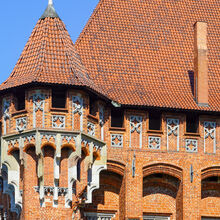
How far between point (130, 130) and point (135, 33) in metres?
3.98

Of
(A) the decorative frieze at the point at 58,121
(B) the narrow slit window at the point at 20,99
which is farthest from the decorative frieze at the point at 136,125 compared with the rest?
(B) the narrow slit window at the point at 20,99

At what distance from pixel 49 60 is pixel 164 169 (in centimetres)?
467

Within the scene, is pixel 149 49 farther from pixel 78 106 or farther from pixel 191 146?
Result: pixel 78 106

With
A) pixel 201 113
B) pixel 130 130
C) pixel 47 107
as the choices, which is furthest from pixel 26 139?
pixel 201 113

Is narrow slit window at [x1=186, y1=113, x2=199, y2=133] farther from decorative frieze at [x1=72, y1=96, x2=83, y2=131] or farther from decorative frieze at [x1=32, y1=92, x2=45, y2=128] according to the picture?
decorative frieze at [x1=32, y1=92, x2=45, y2=128]

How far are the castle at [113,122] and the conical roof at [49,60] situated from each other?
33 millimetres

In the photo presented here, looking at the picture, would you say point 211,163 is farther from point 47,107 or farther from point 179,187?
point 47,107

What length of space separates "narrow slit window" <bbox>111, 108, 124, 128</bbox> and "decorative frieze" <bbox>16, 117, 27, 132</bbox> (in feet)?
9.68

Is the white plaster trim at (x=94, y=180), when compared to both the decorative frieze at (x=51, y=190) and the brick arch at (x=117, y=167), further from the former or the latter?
the decorative frieze at (x=51, y=190)

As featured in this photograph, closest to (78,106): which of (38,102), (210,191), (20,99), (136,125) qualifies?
(38,102)

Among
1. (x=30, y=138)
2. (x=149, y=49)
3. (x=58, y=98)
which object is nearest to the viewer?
(x=30, y=138)

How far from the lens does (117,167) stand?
29.5 m

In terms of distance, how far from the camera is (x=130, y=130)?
1173 inches

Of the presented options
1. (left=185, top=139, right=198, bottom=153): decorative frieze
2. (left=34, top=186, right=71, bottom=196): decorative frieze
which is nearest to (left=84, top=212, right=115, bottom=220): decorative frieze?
(left=34, top=186, right=71, bottom=196): decorative frieze
